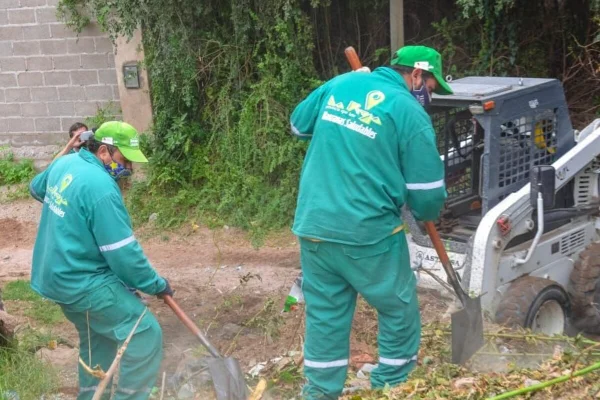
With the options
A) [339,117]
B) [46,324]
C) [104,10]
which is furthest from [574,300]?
[104,10]

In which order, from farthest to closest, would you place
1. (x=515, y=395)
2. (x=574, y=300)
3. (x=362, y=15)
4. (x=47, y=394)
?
(x=362, y=15) → (x=574, y=300) → (x=47, y=394) → (x=515, y=395)

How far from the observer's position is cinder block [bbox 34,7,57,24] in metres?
10.9

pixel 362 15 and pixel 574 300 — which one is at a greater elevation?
pixel 362 15

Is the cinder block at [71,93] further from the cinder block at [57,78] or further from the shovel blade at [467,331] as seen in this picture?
the shovel blade at [467,331]

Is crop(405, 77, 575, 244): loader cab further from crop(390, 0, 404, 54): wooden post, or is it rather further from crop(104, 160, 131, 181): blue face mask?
crop(390, 0, 404, 54): wooden post

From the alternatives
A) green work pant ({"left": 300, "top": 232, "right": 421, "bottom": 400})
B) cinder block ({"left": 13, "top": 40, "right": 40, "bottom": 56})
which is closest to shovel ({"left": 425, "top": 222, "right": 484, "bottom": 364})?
green work pant ({"left": 300, "top": 232, "right": 421, "bottom": 400})

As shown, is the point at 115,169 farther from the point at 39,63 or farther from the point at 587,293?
the point at 39,63

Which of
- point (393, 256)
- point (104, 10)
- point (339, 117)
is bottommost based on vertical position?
point (393, 256)

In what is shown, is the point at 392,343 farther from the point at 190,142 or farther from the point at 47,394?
the point at 190,142

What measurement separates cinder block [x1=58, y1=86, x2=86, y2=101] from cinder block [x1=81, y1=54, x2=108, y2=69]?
1.04 feet

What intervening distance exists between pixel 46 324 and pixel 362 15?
5561mm

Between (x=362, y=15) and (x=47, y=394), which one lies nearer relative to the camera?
(x=47, y=394)

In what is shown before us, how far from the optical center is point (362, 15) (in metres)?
10.5

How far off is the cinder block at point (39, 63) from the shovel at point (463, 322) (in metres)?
7.52
